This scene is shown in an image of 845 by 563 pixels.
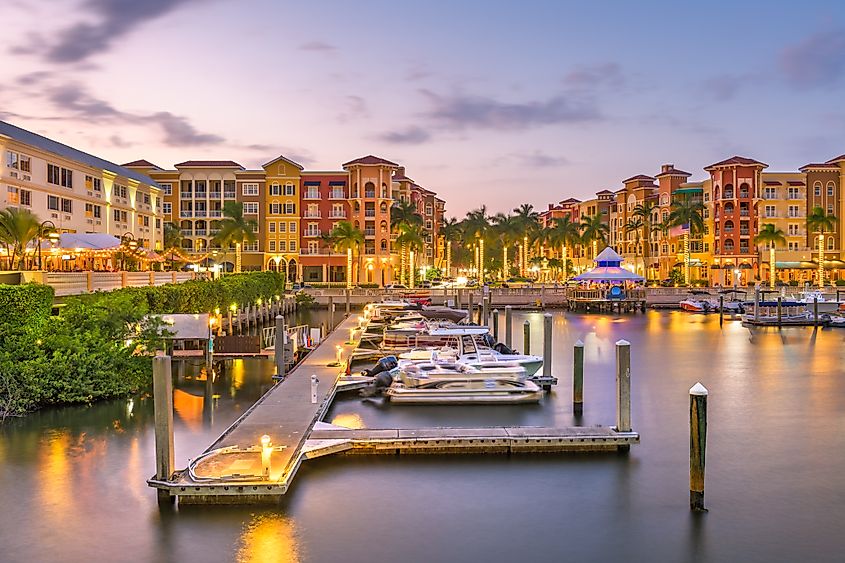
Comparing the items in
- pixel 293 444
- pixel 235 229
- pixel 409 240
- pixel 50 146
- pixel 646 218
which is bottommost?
pixel 293 444

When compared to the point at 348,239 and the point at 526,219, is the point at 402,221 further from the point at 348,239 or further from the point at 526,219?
the point at 526,219

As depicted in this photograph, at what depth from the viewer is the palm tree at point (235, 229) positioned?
92.1 metres

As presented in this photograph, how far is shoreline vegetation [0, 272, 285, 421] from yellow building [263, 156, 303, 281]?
232 ft

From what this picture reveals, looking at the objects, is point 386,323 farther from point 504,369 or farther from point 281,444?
point 281,444

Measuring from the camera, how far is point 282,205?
102m

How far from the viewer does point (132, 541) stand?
1566 centimetres

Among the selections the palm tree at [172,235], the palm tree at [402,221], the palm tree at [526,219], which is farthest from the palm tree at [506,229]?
the palm tree at [172,235]

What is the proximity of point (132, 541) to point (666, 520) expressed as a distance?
11.0m

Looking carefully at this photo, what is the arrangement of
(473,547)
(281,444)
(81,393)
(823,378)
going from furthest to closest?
1. (823,378)
2. (81,393)
3. (281,444)
4. (473,547)

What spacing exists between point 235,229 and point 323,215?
13.8 metres

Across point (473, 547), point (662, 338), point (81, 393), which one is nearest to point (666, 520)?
point (473, 547)

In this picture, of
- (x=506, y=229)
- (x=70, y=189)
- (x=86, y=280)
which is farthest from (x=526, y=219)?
(x=86, y=280)

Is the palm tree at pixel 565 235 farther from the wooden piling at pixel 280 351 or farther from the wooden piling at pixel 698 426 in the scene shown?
the wooden piling at pixel 698 426

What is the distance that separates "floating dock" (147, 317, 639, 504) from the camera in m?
16.4
